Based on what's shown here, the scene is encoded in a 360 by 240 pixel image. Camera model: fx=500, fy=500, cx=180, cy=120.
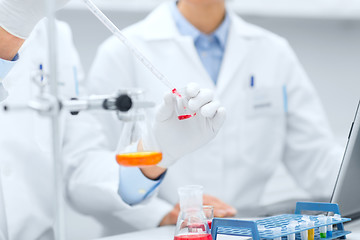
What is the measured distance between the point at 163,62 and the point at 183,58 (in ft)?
0.30

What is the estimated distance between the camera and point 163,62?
2.20 meters

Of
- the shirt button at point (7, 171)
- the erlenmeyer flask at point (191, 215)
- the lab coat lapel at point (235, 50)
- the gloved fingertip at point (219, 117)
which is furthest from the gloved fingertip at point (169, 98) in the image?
the lab coat lapel at point (235, 50)

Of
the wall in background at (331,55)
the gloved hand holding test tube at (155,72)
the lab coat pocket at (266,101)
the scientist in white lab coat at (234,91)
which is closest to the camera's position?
the gloved hand holding test tube at (155,72)

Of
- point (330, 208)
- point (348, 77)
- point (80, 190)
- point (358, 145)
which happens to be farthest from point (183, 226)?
point (348, 77)

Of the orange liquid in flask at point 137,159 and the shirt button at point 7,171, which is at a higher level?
the orange liquid in flask at point 137,159

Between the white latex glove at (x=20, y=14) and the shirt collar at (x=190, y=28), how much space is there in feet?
3.37

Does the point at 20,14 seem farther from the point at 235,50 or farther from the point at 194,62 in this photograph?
the point at 235,50

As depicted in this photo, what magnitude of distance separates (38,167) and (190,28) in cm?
96

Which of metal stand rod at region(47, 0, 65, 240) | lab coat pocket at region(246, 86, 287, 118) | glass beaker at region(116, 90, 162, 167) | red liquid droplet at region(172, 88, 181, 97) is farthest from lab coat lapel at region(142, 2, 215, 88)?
metal stand rod at region(47, 0, 65, 240)

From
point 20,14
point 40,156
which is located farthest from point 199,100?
point 40,156

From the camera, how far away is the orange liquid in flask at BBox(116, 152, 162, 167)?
990 millimetres

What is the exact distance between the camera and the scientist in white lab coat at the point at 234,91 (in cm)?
212

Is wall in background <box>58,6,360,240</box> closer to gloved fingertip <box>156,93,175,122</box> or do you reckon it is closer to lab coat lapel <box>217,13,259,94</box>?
lab coat lapel <box>217,13,259,94</box>

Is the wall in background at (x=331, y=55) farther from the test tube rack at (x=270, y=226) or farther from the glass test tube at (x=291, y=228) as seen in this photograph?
the glass test tube at (x=291, y=228)
